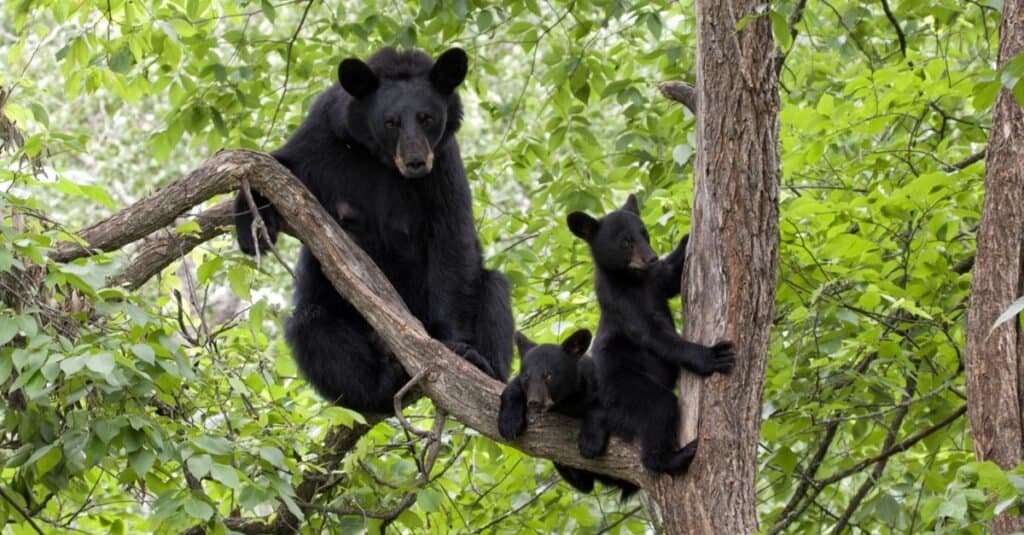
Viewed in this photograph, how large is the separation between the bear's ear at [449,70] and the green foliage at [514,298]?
3.20 feet

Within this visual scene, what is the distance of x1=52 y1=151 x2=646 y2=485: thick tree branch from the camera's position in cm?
552

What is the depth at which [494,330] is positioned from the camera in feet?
22.5

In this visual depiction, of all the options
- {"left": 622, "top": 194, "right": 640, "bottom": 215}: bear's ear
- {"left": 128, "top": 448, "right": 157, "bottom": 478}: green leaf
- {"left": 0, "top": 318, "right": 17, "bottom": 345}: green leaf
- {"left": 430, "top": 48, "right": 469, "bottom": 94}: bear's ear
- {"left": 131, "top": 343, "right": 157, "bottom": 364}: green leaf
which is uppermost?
{"left": 430, "top": 48, "right": 469, "bottom": 94}: bear's ear

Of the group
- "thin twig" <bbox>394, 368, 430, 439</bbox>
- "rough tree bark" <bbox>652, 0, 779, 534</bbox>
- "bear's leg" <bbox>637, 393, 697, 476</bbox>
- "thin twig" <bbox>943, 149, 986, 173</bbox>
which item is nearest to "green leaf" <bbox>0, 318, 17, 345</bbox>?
"thin twig" <bbox>394, 368, 430, 439</bbox>

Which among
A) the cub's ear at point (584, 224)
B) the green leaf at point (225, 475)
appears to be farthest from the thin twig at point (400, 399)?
the cub's ear at point (584, 224)

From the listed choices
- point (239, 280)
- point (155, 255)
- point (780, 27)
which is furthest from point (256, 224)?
point (780, 27)

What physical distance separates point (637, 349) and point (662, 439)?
68 centimetres

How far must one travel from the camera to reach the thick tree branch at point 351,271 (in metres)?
5.52

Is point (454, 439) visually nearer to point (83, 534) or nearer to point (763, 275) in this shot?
point (83, 534)

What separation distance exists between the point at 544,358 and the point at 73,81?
3.75 metres

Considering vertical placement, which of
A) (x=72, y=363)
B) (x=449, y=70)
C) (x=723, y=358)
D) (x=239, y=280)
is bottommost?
(x=72, y=363)

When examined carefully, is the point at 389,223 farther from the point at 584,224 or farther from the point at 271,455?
the point at 271,455

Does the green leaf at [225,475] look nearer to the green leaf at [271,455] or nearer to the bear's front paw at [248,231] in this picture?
the green leaf at [271,455]

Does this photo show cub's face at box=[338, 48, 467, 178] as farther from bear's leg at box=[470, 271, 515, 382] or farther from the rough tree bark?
the rough tree bark
